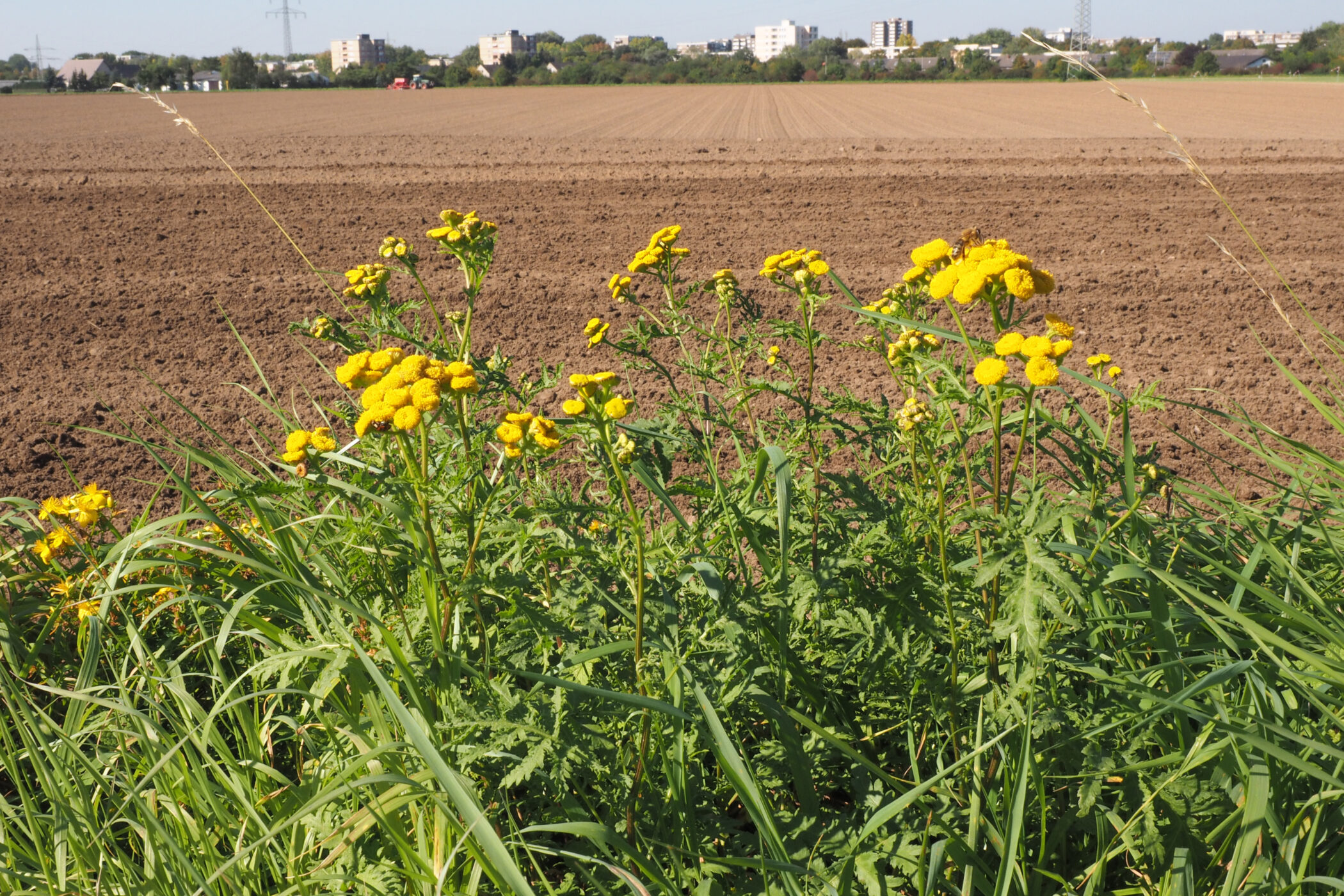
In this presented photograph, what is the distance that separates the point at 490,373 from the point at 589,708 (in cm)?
78

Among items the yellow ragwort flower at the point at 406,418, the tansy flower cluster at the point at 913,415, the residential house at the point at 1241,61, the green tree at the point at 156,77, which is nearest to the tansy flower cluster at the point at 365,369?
the yellow ragwort flower at the point at 406,418

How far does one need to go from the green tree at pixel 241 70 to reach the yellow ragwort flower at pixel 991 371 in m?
73.7

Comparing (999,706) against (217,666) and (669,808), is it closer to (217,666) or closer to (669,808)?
(669,808)

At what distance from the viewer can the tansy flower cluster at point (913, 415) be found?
1.68 meters

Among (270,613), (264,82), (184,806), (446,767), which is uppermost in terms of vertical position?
(264,82)

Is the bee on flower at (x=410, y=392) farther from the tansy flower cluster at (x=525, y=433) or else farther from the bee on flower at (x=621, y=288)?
the bee on flower at (x=621, y=288)

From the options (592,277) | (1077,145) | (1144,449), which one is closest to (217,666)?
(1144,449)

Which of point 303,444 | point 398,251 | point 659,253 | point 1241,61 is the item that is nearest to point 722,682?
point 303,444

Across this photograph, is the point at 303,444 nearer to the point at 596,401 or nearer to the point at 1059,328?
the point at 596,401

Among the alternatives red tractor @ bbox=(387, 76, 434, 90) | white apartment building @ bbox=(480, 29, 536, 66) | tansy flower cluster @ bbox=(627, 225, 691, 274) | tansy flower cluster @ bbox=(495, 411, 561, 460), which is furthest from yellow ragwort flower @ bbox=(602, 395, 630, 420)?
white apartment building @ bbox=(480, 29, 536, 66)

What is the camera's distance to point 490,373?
1.98 metres

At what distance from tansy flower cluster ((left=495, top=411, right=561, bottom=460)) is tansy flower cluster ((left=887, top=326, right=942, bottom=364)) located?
75 centimetres

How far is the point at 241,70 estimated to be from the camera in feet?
205

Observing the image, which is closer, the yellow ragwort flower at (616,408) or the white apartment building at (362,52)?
the yellow ragwort flower at (616,408)
